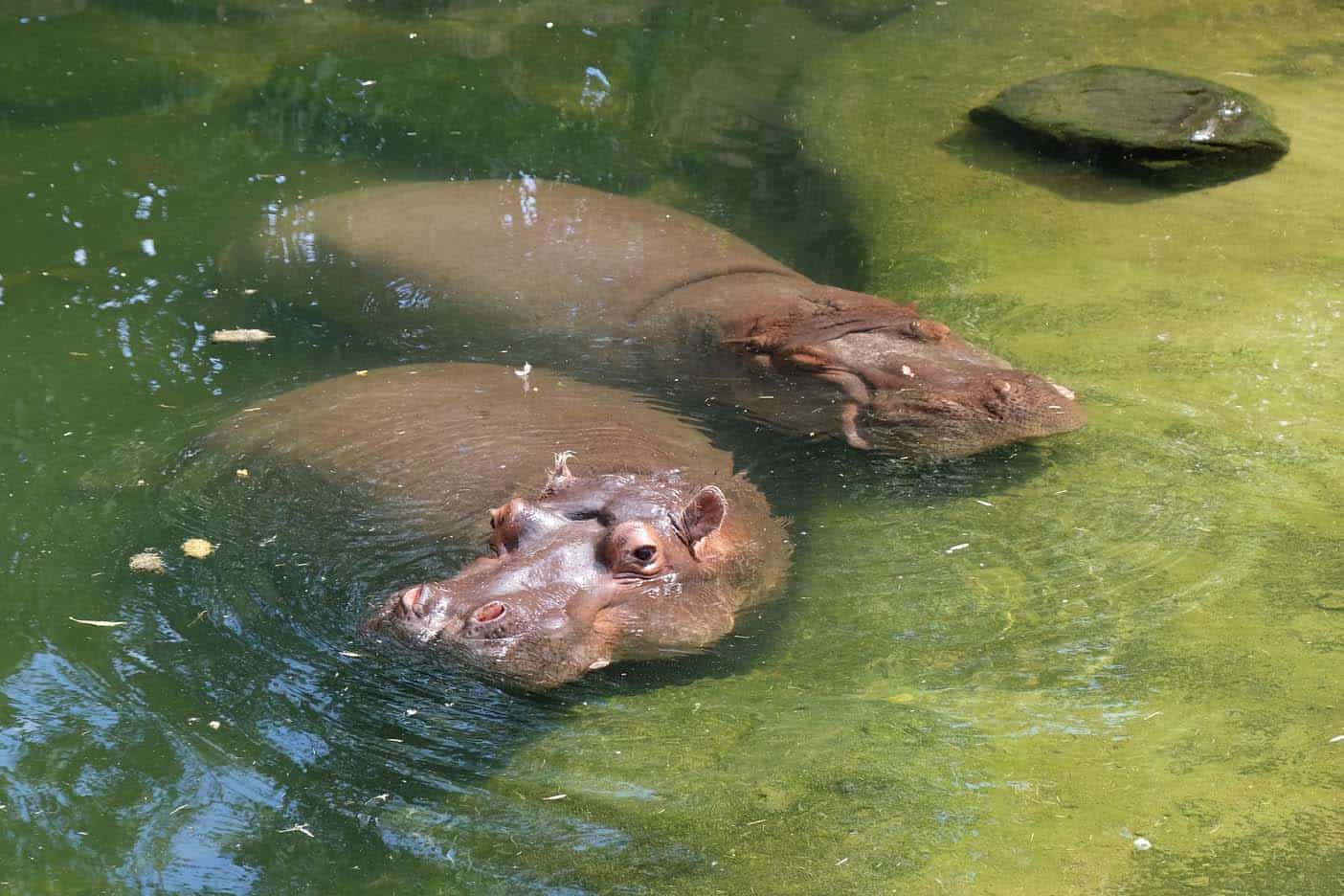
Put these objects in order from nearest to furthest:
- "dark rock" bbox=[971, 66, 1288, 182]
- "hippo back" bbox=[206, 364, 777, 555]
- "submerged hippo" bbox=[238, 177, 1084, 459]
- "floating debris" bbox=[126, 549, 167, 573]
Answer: "floating debris" bbox=[126, 549, 167, 573], "hippo back" bbox=[206, 364, 777, 555], "submerged hippo" bbox=[238, 177, 1084, 459], "dark rock" bbox=[971, 66, 1288, 182]

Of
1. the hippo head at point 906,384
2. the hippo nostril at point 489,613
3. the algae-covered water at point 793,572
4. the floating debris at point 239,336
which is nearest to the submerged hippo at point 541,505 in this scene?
the hippo nostril at point 489,613

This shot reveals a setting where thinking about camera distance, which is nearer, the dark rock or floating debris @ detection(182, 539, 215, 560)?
floating debris @ detection(182, 539, 215, 560)

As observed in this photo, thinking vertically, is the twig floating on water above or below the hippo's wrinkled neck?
below

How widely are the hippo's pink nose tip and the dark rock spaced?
585cm

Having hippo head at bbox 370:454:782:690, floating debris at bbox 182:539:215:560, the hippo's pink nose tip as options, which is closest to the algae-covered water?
floating debris at bbox 182:539:215:560

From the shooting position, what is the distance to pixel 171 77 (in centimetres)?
1023

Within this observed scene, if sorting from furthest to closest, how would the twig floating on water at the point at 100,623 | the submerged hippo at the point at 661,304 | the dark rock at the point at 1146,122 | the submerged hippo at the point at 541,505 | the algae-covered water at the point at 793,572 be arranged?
the dark rock at the point at 1146,122, the submerged hippo at the point at 661,304, the twig floating on water at the point at 100,623, the submerged hippo at the point at 541,505, the algae-covered water at the point at 793,572

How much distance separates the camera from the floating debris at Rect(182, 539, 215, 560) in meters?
5.05

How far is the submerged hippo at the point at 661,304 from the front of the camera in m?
5.93

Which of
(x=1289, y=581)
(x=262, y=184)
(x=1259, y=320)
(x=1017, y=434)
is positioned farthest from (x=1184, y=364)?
(x=262, y=184)

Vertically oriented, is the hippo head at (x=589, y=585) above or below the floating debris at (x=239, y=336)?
above

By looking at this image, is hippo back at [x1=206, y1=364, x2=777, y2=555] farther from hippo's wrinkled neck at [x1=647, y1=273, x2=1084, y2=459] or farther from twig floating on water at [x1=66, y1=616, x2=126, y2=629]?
twig floating on water at [x1=66, y1=616, x2=126, y2=629]

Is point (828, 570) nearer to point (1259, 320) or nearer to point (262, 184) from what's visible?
point (1259, 320)

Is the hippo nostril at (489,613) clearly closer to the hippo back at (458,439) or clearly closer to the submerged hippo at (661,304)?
the hippo back at (458,439)
